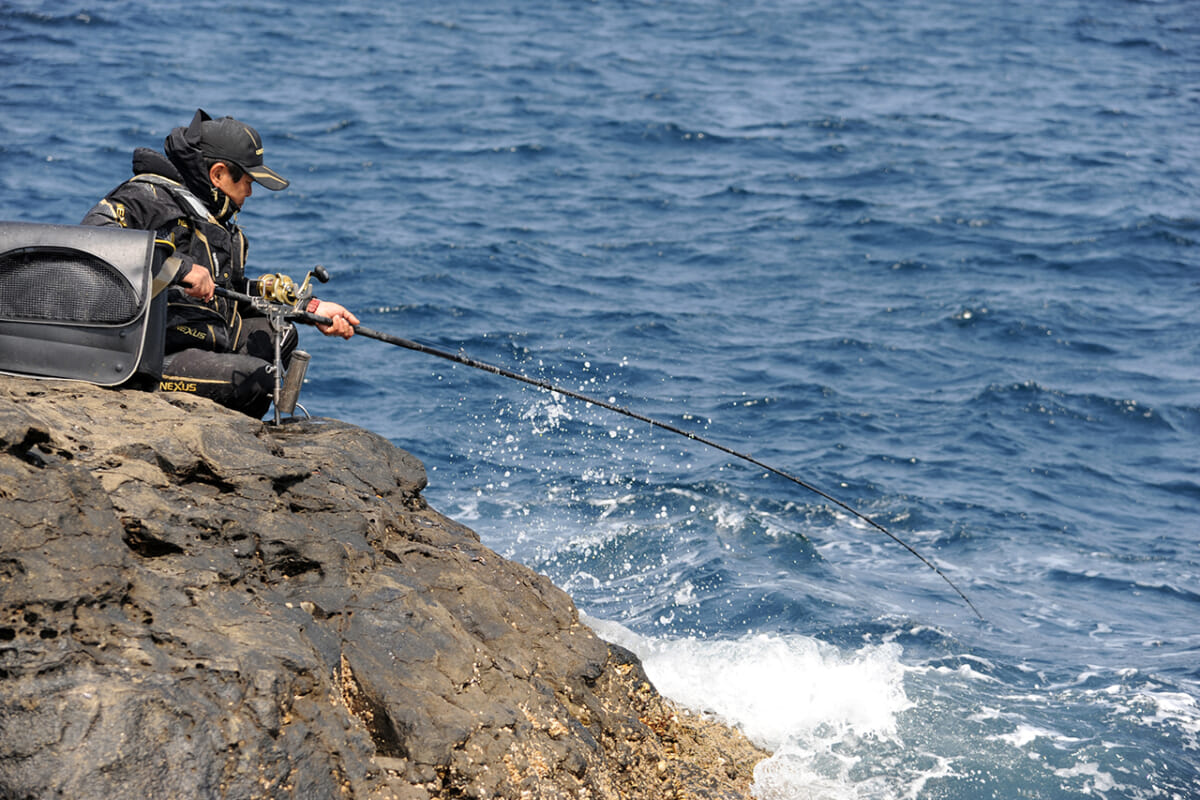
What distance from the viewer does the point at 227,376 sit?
454 centimetres

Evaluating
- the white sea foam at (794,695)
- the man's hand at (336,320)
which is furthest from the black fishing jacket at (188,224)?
the white sea foam at (794,695)

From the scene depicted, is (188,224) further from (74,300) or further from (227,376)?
(74,300)

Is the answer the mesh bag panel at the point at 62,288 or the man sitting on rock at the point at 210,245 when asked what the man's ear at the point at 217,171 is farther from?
the mesh bag panel at the point at 62,288

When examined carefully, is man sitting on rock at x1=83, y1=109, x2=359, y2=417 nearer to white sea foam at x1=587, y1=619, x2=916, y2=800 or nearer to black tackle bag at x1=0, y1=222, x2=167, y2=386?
black tackle bag at x1=0, y1=222, x2=167, y2=386

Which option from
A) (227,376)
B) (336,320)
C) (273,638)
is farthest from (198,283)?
(273,638)

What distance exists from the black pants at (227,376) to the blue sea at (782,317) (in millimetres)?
2208

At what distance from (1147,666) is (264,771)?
5659 millimetres

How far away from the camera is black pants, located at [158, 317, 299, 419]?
446 cm

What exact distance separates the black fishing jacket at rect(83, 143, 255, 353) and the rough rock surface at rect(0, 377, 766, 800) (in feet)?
1.63

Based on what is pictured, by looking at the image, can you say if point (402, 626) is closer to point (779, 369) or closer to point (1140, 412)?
point (779, 369)

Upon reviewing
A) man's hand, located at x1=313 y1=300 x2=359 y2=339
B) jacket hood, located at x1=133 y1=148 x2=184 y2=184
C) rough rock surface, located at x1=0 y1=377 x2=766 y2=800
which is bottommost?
rough rock surface, located at x1=0 y1=377 x2=766 y2=800

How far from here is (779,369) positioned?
10891 millimetres

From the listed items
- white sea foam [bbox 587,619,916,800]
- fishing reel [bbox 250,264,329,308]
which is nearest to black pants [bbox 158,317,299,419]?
fishing reel [bbox 250,264,329,308]

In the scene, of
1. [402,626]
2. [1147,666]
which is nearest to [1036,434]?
[1147,666]
